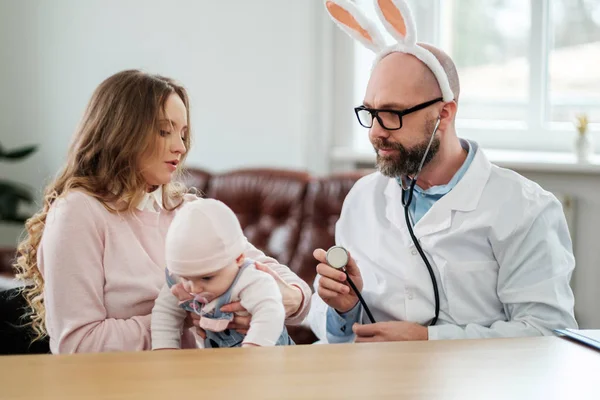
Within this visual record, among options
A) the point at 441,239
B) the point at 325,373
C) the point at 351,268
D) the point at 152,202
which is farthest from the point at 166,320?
the point at 441,239

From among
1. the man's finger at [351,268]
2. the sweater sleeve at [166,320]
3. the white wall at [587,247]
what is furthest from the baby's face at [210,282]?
the white wall at [587,247]

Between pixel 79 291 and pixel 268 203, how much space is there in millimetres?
1755

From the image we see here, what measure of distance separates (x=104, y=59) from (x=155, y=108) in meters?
2.72

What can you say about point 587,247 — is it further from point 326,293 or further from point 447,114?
point 326,293

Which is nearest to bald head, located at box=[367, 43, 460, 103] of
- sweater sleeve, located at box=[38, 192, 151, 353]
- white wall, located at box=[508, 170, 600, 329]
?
sweater sleeve, located at box=[38, 192, 151, 353]

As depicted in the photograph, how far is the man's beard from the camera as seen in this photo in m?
2.14

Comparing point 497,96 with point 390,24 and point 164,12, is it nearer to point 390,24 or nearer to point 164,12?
point 164,12

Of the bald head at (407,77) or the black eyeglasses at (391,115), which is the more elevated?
the bald head at (407,77)

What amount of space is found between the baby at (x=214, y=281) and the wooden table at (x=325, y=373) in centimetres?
23

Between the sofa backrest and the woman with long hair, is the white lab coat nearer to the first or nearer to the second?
the woman with long hair

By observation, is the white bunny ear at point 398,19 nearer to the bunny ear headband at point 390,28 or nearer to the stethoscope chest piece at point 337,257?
the bunny ear headband at point 390,28

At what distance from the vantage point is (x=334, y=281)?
6.42 feet

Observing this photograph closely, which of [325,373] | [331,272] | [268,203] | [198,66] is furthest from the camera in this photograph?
[198,66]

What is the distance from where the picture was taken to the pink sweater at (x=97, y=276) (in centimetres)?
183
